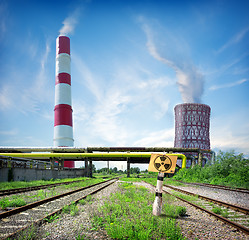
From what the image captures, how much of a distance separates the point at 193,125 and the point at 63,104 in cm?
3289

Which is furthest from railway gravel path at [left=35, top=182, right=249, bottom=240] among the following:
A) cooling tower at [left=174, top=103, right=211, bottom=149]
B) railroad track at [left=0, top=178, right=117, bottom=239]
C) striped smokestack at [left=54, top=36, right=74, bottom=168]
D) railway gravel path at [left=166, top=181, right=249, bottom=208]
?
cooling tower at [left=174, top=103, right=211, bottom=149]

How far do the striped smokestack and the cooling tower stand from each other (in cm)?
2989

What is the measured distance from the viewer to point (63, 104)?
29.5 m

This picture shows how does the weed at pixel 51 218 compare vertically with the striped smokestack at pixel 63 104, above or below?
below

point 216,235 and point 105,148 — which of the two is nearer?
point 216,235

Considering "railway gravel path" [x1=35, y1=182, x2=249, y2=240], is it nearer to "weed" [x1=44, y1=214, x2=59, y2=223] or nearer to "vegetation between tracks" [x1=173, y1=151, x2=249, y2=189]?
"weed" [x1=44, y1=214, x2=59, y2=223]

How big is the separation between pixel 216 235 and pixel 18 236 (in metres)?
3.62

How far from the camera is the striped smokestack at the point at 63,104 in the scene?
93.7 ft

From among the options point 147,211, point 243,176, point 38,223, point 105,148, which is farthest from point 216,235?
point 105,148

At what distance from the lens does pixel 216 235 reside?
134 inches

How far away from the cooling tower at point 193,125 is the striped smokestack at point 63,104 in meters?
29.9

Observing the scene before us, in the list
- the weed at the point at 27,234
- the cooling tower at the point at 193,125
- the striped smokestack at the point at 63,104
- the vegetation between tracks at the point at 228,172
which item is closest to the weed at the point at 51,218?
the weed at the point at 27,234

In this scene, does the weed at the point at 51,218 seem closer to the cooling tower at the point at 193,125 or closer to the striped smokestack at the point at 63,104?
the striped smokestack at the point at 63,104

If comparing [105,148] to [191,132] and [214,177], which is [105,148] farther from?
[191,132]
